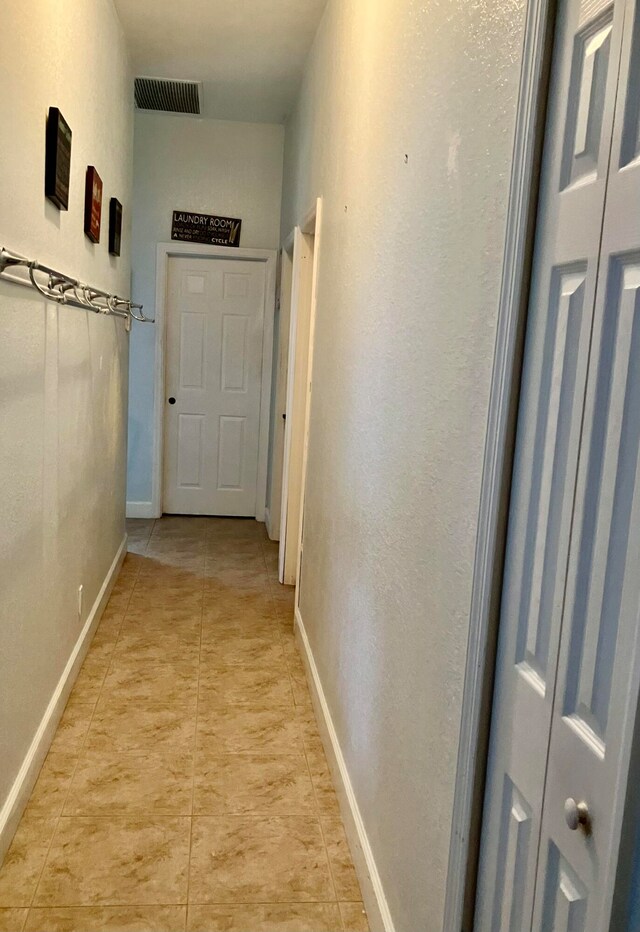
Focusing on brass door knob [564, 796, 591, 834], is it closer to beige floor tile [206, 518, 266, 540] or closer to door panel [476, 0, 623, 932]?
door panel [476, 0, 623, 932]

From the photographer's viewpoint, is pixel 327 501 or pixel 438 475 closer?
pixel 438 475

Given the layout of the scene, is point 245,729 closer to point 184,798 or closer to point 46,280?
point 184,798

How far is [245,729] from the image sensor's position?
2.95m

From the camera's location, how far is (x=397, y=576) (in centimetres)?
185

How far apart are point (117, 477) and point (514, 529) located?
3.65 m

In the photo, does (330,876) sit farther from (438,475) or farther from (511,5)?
(511,5)

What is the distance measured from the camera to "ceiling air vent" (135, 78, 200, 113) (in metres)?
4.86

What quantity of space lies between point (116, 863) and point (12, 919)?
0.30 m

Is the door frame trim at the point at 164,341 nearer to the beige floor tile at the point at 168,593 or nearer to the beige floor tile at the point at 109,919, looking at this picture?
the beige floor tile at the point at 168,593

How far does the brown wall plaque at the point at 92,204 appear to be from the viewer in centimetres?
318

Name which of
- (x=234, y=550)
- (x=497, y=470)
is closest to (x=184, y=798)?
(x=497, y=470)

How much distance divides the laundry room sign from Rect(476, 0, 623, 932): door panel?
16.1 feet

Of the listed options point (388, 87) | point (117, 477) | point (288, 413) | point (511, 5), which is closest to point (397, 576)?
point (511, 5)

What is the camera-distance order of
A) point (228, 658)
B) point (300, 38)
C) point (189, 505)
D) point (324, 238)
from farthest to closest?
point (189, 505), point (300, 38), point (228, 658), point (324, 238)
